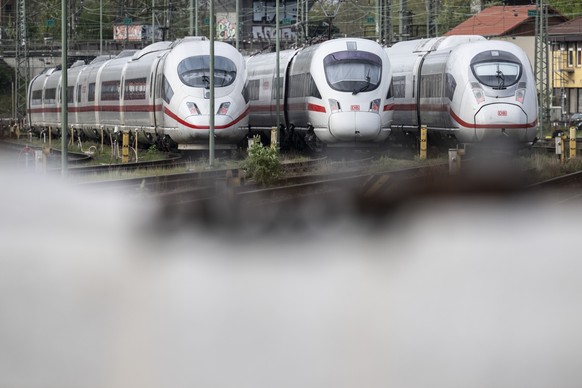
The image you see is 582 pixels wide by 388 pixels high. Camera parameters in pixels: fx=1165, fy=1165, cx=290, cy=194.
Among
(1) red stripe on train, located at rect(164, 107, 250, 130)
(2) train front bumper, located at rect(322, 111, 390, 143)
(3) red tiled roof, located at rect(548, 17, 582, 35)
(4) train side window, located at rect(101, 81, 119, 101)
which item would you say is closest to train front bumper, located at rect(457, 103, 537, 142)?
(2) train front bumper, located at rect(322, 111, 390, 143)

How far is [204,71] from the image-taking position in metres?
37.1

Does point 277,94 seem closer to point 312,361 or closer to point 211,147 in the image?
point 211,147

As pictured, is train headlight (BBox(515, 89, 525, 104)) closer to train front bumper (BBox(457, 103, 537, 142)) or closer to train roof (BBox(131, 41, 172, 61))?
train front bumper (BBox(457, 103, 537, 142))

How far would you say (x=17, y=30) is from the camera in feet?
→ 241

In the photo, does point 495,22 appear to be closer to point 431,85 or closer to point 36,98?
point 36,98

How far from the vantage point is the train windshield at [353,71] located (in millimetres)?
35219

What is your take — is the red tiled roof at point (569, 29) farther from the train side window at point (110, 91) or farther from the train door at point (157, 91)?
the train door at point (157, 91)

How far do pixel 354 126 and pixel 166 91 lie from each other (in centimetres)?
668

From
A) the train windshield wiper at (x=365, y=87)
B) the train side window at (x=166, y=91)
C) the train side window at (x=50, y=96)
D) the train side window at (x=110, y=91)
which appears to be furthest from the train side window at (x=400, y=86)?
the train side window at (x=50, y=96)

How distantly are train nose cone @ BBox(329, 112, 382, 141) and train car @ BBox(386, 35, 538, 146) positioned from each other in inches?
117

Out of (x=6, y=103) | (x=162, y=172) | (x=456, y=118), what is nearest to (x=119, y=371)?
(x=162, y=172)

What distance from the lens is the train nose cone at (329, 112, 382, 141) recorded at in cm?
3469

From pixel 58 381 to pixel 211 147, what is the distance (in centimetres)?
2485

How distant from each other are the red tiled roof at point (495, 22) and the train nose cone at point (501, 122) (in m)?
59.7
